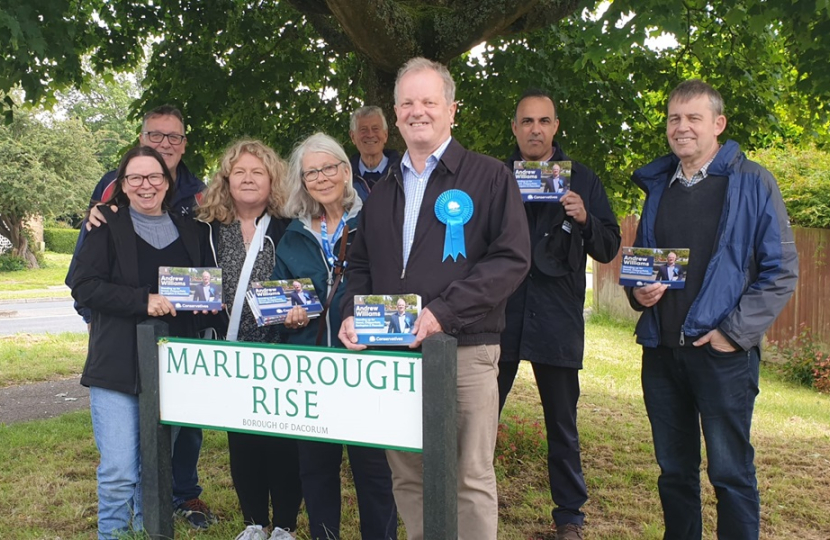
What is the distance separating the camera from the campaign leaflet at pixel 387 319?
2.75m

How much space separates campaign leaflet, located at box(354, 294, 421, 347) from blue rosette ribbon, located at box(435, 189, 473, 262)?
0.28 metres

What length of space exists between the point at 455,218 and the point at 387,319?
0.48 metres

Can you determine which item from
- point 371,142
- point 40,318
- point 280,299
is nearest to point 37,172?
point 40,318

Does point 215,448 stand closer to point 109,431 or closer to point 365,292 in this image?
point 109,431

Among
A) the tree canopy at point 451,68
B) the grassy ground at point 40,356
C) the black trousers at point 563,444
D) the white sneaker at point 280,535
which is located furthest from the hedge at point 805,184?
the grassy ground at point 40,356

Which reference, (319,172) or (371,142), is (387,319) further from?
(371,142)

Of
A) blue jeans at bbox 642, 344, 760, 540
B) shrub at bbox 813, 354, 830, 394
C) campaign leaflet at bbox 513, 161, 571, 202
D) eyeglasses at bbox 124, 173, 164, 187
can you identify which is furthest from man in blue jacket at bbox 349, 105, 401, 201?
shrub at bbox 813, 354, 830, 394

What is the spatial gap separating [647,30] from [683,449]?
7.09ft

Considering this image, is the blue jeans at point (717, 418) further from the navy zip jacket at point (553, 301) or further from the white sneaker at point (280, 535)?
the white sneaker at point (280, 535)

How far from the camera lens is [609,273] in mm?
17938

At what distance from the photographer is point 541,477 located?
5.67m

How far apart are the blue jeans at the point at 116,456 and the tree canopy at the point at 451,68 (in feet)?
9.90

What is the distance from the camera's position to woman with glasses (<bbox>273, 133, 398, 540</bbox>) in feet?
12.0

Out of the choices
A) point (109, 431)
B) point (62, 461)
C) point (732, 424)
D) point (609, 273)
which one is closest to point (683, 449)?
point (732, 424)
